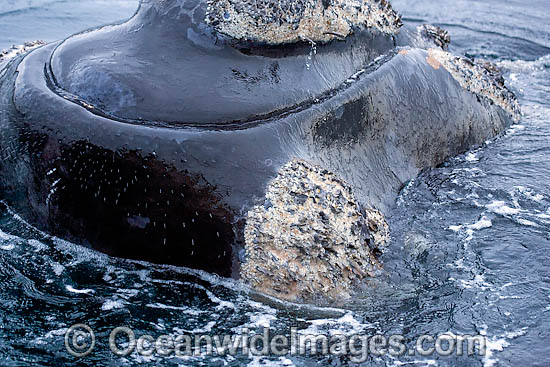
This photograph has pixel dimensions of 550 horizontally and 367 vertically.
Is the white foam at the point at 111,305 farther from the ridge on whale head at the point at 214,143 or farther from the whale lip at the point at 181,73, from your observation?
the whale lip at the point at 181,73

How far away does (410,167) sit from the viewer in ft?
16.2

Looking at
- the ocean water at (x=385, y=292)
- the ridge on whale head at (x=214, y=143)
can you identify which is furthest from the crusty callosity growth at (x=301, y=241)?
the ocean water at (x=385, y=292)

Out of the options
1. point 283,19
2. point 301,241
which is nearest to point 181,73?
point 283,19

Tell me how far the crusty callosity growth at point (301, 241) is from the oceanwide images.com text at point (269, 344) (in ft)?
1.00

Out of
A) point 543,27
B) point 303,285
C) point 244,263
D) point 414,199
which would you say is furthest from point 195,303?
point 543,27

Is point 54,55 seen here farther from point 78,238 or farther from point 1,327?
point 1,327

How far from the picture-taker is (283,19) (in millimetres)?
4172

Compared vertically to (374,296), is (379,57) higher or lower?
higher

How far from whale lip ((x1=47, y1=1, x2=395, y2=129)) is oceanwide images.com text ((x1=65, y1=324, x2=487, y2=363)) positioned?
1213mm

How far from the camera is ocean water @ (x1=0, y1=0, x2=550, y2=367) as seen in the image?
134 inches

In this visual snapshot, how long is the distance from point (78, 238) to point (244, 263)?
1.06 metres

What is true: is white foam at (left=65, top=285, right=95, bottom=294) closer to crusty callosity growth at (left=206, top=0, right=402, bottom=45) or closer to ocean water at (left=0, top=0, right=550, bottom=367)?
ocean water at (left=0, top=0, right=550, bottom=367)

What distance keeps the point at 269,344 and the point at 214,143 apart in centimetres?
117

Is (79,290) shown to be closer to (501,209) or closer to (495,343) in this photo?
(495,343)
